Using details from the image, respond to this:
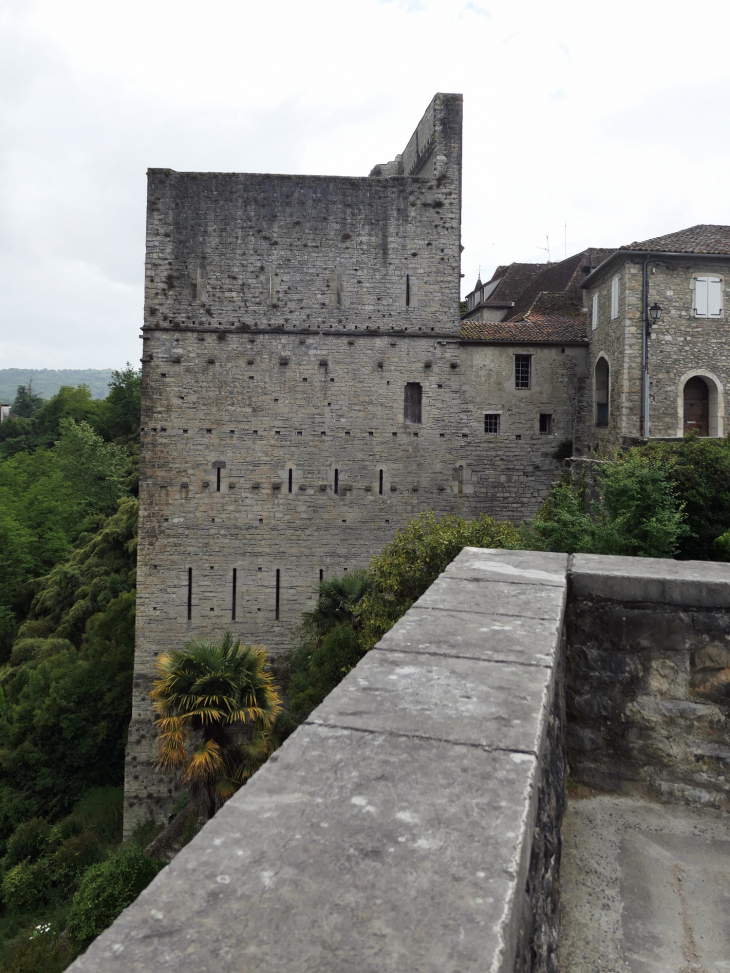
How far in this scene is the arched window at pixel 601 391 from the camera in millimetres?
19906

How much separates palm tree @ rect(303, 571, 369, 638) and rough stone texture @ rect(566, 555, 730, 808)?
13.4 m

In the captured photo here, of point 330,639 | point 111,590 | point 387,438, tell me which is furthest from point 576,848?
point 111,590

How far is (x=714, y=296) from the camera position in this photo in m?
17.9

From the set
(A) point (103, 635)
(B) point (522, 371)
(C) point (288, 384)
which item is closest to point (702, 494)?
(B) point (522, 371)

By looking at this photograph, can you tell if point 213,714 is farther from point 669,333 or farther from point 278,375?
point 669,333

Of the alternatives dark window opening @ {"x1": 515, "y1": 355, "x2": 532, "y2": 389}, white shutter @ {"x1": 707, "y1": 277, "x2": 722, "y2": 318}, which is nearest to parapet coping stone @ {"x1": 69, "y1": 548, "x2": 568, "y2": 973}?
white shutter @ {"x1": 707, "y1": 277, "x2": 722, "y2": 318}

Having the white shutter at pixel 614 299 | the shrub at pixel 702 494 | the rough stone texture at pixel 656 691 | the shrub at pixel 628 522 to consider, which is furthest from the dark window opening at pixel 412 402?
the rough stone texture at pixel 656 691

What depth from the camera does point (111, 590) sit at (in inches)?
1110

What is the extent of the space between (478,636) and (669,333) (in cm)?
1744

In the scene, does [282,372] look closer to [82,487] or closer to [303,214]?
[303,214]

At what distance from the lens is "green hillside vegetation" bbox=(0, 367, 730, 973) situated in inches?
416

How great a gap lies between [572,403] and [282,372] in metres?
8.47

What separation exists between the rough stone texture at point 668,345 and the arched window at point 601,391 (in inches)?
62.9

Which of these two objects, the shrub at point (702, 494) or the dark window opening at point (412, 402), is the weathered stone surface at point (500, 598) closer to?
the shrub at point (702, 494)
